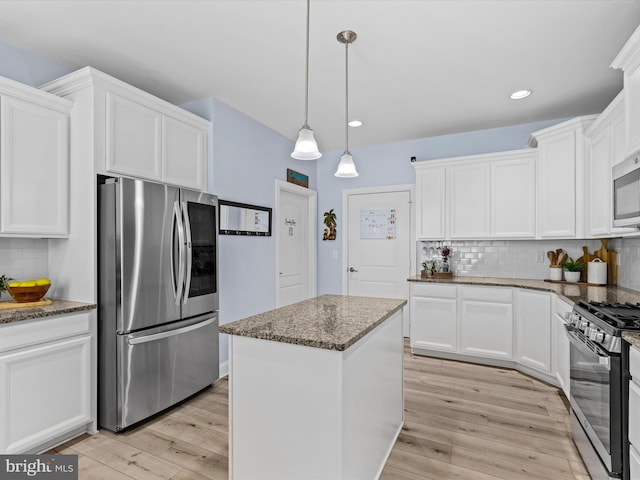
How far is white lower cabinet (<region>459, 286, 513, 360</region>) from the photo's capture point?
356 cm

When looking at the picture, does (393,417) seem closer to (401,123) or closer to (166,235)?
(166,235)

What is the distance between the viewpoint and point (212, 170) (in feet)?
10.8

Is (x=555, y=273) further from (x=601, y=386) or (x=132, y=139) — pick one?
(x=132, y=139)

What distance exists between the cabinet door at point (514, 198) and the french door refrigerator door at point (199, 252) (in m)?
2.98

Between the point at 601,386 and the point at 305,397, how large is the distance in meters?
1.51

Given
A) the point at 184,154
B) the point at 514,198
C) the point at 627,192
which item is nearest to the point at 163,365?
the point at 184,154

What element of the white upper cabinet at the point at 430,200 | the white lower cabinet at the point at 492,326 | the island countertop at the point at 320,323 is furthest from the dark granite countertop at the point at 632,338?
the white upper cabinet at the point at 430,200

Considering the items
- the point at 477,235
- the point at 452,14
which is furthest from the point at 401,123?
the point at 452,14

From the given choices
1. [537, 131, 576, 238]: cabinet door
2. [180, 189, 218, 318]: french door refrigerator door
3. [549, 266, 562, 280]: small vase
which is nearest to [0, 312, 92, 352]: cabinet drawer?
[180, 189, 218, 318]: french door refrigerator door

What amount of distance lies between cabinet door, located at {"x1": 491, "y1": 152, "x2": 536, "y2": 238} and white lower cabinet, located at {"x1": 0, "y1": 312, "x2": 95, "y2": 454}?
154 inches

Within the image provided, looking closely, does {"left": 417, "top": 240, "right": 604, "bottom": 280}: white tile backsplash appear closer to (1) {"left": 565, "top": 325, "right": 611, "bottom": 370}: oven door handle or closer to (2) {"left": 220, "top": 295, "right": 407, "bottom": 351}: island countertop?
(1) {"left": 565, "top": 325, "right": 611, "bottom": 370}: oven door handle

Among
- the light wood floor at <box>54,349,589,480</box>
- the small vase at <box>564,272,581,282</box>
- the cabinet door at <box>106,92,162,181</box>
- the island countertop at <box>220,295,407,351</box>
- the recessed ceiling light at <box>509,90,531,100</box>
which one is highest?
the recessed ceiling light at <box>509,90,531,100</box>

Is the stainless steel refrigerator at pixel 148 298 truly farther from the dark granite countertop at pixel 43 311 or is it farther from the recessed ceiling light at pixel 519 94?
the recessed ceiling light at pixel 519 94

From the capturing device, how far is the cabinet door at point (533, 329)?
10.6ft
